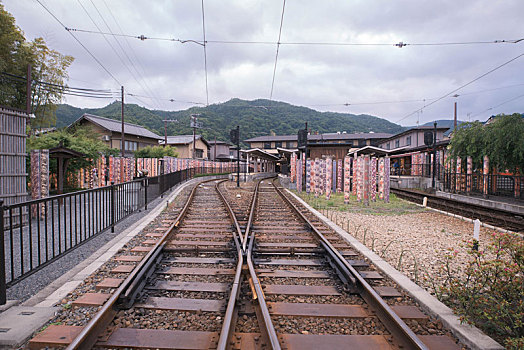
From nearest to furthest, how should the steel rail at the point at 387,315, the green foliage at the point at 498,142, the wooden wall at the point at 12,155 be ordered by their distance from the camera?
1. the steel rail at the point at 387,315
2. the wooden wall at the point at 12,155
3. the green foliage at the point at 498,142

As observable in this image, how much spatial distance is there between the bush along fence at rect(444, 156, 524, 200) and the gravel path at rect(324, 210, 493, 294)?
4.12m

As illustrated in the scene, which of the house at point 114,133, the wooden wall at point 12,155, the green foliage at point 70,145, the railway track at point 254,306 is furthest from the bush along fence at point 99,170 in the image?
the house at point 114,133

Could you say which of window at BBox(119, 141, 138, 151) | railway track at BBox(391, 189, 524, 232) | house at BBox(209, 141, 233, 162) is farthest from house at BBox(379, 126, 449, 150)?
window at BBox(119, 141, 138, 151)

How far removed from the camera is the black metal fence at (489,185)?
1261 centimetres

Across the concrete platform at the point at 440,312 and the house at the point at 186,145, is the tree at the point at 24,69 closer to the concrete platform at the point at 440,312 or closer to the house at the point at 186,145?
the concrete platform at the point at 440,312

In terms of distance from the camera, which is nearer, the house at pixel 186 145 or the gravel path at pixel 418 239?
the gravel path at pixel 418 239

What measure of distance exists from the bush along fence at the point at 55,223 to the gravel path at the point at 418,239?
17.3 ft

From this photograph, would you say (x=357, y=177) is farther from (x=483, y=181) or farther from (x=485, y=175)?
(x=483, y=181)

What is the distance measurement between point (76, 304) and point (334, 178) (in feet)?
54.3

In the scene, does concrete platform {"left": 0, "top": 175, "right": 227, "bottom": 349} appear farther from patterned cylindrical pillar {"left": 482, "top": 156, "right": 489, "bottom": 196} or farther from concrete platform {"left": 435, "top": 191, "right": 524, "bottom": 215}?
patterned cylindrical pillar {"left": 482, "top": 156, "right": 489, "bottom": 196}

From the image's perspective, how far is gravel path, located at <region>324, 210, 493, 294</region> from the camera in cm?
479

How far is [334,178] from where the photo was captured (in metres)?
18.5

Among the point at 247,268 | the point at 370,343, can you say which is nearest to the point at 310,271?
the point at 247,268

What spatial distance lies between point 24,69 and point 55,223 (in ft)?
42.8
